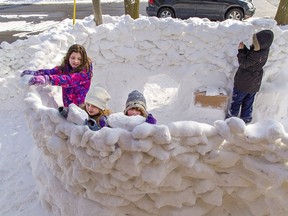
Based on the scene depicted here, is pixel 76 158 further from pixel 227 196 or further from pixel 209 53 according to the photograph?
pixel 209 53

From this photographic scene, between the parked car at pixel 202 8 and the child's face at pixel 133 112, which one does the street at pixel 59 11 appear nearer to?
the parked car at pixel 202 8

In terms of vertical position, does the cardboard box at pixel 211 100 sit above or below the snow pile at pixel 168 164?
below

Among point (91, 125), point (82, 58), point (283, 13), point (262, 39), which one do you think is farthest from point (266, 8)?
point (91, 125)

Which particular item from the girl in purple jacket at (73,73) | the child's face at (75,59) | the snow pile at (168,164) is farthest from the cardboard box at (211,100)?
the snow pile at (168,164)

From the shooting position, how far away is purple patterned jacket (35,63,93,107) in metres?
3.32

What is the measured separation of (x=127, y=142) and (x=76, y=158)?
0.47m

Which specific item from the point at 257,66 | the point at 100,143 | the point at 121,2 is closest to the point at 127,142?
the point at 100,143

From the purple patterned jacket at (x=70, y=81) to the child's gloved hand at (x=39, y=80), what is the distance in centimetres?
12


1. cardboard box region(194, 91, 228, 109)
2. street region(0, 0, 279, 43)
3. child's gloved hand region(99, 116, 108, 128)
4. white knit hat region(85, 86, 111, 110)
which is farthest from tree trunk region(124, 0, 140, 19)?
child's gloved hand region(99, 116, 108, 128)

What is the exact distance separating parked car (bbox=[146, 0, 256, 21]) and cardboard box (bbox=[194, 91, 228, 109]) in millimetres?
7350

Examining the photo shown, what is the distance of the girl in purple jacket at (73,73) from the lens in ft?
11.2

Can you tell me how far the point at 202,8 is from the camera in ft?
38.0

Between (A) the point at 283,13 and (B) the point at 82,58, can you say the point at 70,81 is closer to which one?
(B) the point at 82,58

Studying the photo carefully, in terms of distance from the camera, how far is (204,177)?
2.21 m
